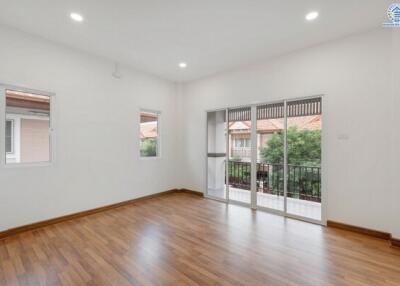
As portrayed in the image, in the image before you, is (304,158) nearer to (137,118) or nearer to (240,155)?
(240,155)

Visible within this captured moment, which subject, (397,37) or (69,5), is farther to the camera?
(397,37)

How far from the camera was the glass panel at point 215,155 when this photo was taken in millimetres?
5250

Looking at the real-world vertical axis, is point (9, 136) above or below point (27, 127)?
below

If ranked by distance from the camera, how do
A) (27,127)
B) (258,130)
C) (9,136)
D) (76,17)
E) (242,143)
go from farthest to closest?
(242,143) < (258,130) < (27,127) < (9,136) < (76,17)

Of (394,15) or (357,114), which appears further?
(357,114)

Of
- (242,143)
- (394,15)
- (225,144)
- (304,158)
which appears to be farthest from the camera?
(225,144)

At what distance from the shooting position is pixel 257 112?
4391 millimetres

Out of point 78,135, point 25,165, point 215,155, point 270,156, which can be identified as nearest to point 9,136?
point 25,165

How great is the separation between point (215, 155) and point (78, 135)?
3.21 metres

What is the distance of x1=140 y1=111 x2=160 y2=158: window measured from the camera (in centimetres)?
511

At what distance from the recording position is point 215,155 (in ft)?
17.6

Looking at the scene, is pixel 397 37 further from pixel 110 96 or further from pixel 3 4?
pixel 3 4

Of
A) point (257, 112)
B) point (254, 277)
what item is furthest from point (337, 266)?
point (257, 112)

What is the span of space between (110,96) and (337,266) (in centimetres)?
480
